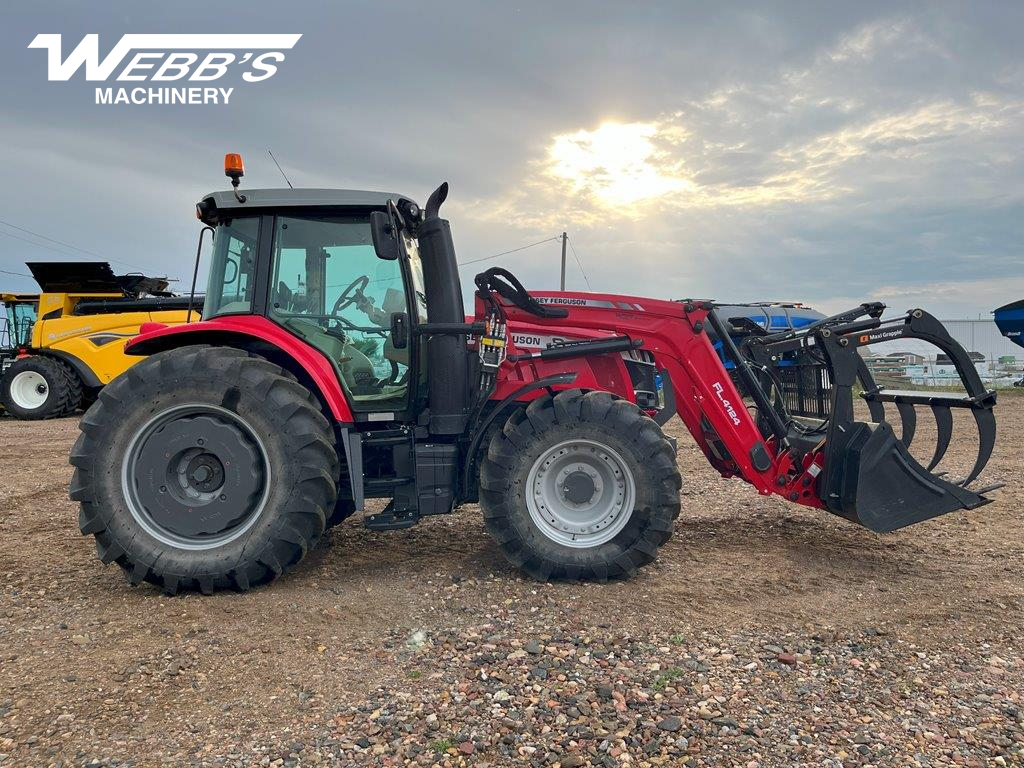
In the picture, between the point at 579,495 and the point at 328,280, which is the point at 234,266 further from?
the point at 579,495

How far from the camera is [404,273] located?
4.67 meters

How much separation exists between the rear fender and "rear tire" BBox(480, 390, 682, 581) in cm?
108

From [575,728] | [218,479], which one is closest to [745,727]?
[575,728]

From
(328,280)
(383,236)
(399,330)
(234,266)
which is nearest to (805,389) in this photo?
(399,330)

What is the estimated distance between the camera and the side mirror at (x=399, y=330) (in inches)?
184

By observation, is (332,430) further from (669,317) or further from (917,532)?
(917,532)

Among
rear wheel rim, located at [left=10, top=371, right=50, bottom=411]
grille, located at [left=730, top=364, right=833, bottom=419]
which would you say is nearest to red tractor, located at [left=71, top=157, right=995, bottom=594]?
grille, located at [left=730, top=364, right=833, bottom=419]

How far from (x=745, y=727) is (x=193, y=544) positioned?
3249 mm

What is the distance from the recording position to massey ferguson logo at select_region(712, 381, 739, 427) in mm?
4832

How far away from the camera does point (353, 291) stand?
185 inches

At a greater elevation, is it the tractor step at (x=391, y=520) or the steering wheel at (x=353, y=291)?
the steering wheel at (x=353, y=291)

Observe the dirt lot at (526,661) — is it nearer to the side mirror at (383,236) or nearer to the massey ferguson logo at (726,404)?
the massey ferguson logo at (726,404)

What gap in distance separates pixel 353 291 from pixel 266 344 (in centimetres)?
66

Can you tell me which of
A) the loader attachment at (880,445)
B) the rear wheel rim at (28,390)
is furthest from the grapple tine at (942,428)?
the rear wheel rim at (28,390)
